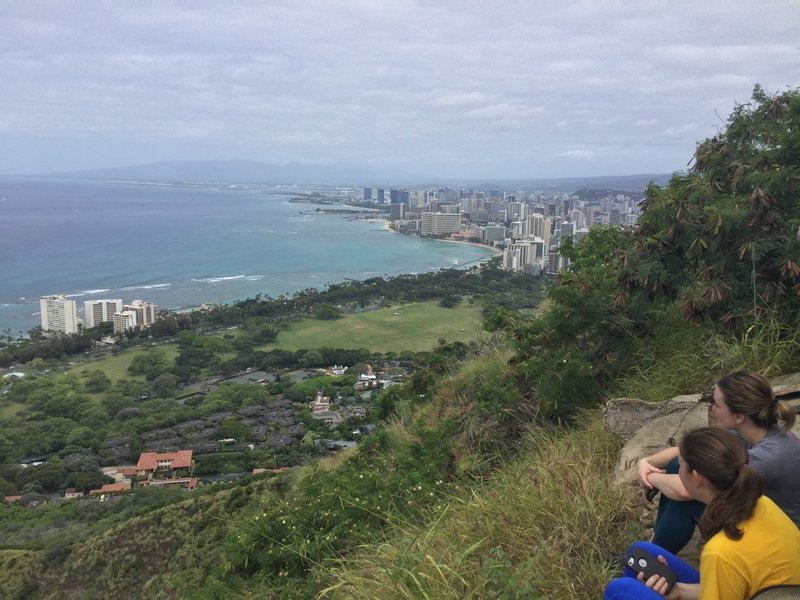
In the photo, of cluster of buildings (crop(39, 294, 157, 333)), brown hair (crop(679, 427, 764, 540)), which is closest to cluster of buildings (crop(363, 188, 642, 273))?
cluster of buildings (crop(39, 294, 157, 333))

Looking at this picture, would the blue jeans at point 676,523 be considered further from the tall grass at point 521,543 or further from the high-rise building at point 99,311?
the high-rise building at point 99,311

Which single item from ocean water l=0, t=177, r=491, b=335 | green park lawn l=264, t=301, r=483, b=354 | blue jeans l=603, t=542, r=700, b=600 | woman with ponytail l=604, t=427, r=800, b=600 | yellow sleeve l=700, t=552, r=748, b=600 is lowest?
green park lawn l=264, t=301, r=483, b=354

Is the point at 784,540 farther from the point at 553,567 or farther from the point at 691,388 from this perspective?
the point at 691,388

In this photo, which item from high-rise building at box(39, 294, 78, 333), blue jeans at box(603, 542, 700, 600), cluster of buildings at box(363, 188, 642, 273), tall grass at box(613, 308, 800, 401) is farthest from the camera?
cluster of buildings at box(363, 188, 642, 273)

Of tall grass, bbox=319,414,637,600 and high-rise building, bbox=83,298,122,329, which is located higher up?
tall grass, bbox=319,414,637,600

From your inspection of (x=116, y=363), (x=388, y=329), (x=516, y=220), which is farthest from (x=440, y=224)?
(x=116, y=363)

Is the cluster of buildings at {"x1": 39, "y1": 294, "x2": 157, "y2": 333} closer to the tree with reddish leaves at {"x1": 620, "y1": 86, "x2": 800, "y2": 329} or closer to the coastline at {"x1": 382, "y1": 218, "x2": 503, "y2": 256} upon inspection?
the tree with reddish leaves at {"x1": 620, "y1": 86, "x2": 800, "y2": 329}
